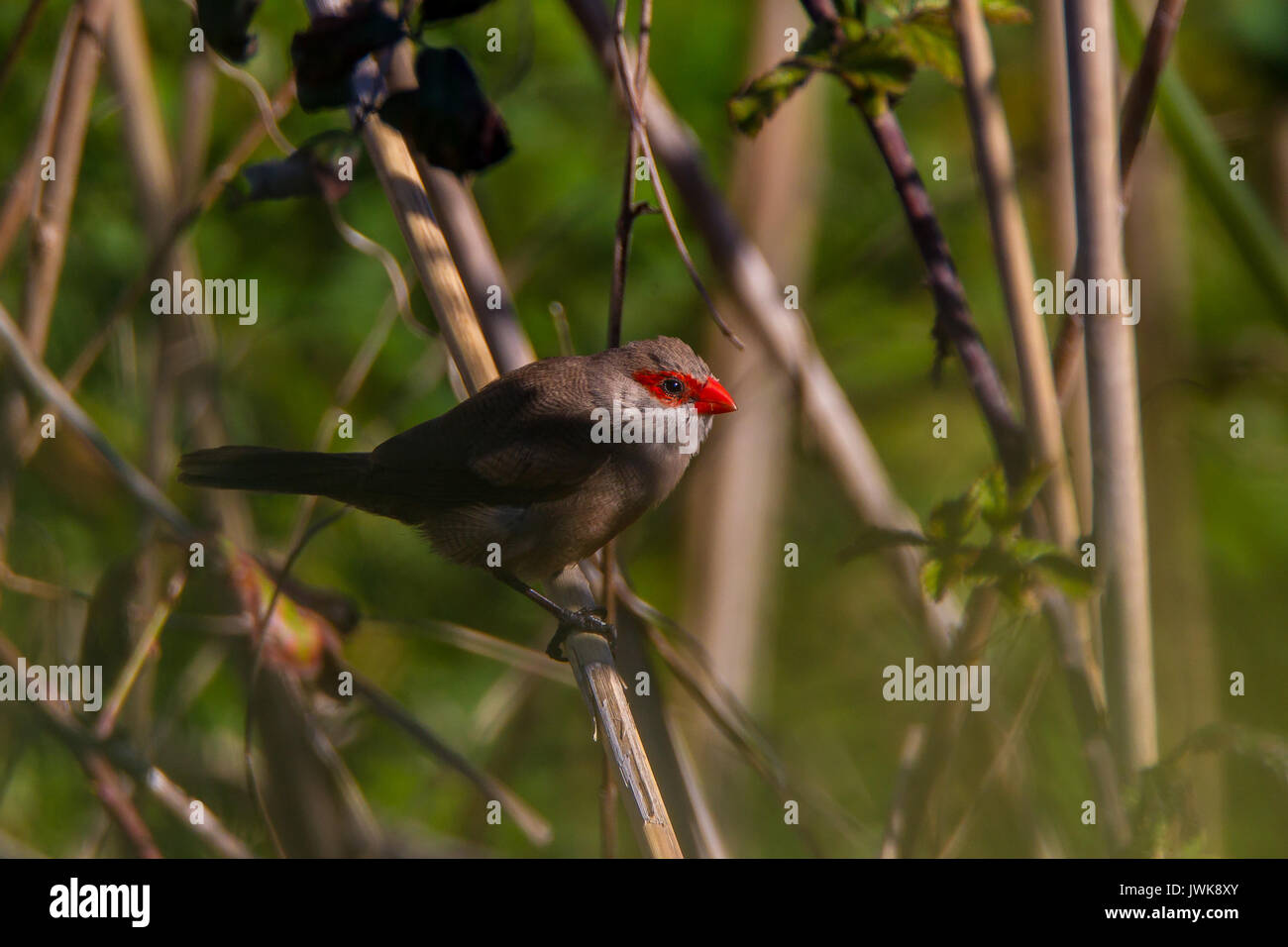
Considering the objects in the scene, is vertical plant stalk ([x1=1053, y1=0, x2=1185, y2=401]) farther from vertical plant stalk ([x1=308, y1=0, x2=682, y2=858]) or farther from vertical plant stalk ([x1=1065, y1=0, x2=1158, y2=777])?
vertical plant stalk ([x1=308, y1=0, x2=682, y2=858])

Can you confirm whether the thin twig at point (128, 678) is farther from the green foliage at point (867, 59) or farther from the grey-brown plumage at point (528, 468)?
the green foliage at point (867, 59)

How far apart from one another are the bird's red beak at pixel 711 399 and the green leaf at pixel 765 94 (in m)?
0.72

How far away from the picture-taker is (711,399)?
260cm

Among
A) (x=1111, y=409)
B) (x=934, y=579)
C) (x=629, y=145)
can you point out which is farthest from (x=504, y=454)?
(x=1111, y=409)

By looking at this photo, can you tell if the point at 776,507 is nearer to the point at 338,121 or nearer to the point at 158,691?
the point at 338,121

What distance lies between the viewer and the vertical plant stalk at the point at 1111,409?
174 centimetres

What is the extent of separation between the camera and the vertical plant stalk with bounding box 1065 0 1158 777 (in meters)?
1.74

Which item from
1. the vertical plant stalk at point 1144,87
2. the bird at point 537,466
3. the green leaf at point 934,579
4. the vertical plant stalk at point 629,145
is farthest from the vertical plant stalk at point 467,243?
the vertical plant stalk at point 1144,87

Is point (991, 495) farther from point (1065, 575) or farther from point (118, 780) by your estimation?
point (118, 780)

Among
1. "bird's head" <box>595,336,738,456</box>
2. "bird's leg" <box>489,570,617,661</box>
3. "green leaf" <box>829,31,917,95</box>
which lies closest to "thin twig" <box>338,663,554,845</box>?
"bird's leg" <box>489,570,617,661</box>

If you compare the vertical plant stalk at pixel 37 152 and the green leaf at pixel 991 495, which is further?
the vertical plant stalk at pixel 37 152

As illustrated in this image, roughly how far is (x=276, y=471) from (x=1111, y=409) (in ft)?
5.24
